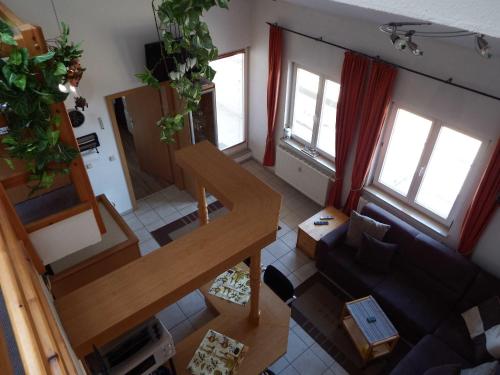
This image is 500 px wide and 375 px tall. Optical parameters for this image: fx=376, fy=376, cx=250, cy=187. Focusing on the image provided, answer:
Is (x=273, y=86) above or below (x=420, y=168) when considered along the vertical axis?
above

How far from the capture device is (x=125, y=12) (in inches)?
198

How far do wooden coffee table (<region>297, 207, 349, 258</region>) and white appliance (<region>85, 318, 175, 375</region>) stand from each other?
10.3 feet

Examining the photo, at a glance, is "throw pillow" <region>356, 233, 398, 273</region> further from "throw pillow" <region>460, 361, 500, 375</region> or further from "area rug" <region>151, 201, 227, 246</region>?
"area rug" <region>151, 201, 227, 246</region>

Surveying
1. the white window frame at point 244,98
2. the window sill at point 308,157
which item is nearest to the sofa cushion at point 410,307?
the window sill at point 308,157

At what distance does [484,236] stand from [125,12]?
542 centimetres

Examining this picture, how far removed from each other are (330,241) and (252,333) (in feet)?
7.11

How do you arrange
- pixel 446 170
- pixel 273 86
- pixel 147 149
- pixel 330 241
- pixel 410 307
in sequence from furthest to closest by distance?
pixel 147 149, pixel 273 86, pixel 330 241, pixel 446 170, pixel 410 307

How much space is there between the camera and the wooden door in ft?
21.2

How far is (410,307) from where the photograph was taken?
181 inches

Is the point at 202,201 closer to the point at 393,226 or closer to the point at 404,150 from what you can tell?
the point at 393,226

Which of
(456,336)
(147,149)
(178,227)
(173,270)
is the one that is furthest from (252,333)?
(147,149)

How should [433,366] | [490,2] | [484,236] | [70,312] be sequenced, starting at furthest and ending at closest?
1. [484,236]
2. [433,366]
3. [70,312]
4. [490,2]

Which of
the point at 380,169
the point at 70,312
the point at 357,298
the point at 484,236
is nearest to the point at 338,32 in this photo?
the point at 380,169

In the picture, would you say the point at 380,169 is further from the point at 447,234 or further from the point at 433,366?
the point at 433,366
